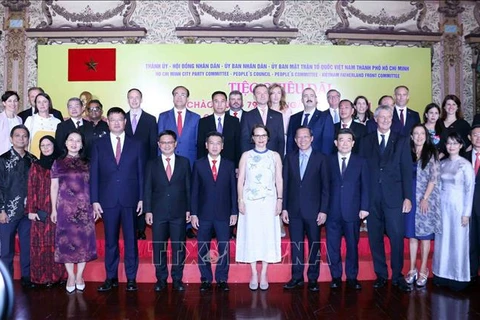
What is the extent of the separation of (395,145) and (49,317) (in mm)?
2963

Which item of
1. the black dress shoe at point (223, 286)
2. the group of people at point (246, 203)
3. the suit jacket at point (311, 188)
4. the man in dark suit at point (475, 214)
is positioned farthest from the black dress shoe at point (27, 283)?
the man in dark suit at point (475, 214)

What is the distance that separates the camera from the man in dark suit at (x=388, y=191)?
3787 millimetres

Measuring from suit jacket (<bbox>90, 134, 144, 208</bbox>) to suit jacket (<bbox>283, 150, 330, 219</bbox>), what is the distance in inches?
52.5

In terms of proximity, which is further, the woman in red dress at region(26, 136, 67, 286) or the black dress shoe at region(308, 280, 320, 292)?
the woman in red dress at region(26, 136, 67, 286)

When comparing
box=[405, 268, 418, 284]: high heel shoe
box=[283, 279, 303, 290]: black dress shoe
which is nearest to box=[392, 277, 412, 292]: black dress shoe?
box=[405, 268, 418, 284]: high heel shoe

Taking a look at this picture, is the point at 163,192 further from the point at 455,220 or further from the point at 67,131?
the point at 455,220

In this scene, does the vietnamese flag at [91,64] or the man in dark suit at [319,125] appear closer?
the man in dark suit at [319,125]

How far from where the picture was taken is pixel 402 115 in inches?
182

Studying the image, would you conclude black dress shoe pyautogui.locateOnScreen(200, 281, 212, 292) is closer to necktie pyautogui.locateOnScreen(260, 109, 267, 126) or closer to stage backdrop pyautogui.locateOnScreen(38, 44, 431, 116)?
necktie pyautogui.locateOnScreen(260, 109, 267, 126)

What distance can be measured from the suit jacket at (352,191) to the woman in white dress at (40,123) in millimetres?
2736

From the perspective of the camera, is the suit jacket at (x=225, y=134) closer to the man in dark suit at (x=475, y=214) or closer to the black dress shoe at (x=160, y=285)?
the black dress shoe at (x=160, y=285)

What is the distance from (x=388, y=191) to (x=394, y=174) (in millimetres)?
150

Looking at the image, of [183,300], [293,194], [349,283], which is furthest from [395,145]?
[183,300]

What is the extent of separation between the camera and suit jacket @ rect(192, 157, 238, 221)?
379cm
